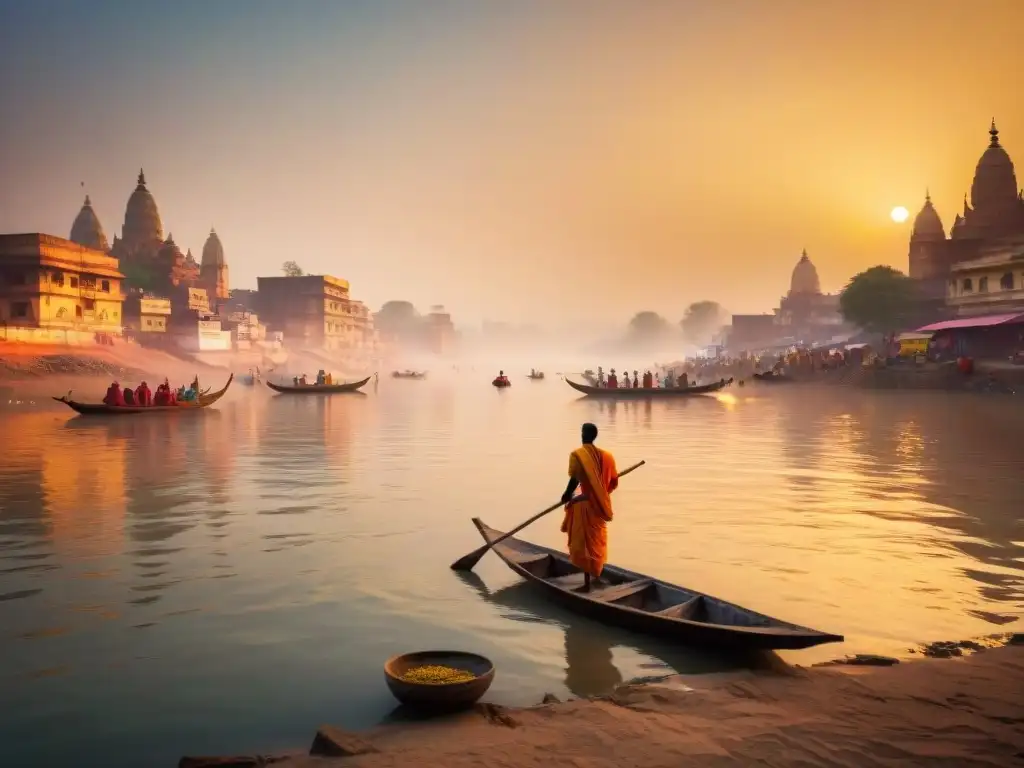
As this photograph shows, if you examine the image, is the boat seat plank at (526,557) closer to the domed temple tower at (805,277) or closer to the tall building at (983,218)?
the tall building at (983,218)

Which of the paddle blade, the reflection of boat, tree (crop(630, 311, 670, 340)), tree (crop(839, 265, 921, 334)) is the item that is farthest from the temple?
tree (crop(630, 311, 670, 340))

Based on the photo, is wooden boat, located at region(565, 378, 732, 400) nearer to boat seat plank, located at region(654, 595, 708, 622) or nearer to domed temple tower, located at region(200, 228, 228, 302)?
boat seat plank, located at region(654, 595, 708, 622)

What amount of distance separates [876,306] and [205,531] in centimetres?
5343

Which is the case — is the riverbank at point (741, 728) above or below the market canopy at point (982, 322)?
below

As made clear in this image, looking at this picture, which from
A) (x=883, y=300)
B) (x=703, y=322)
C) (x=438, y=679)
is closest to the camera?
(x=438, y=679)

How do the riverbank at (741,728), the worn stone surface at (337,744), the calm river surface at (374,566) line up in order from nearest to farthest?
the riverbank at (741,728), the worn stone surface at (337,744), the calm river surface at (374,566)

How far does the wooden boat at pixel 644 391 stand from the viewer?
4200 cm

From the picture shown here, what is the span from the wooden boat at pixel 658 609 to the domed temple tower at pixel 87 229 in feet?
267

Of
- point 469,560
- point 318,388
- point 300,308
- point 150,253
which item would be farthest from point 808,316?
point 469,560

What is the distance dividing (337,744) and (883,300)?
57.3 meters

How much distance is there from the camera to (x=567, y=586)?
7.91m

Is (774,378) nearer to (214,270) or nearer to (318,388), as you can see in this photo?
(318,388)

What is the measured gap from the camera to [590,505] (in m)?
7.45

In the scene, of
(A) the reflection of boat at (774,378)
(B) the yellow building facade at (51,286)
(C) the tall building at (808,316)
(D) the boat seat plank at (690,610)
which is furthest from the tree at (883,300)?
(D) the boat seat plank at (690,610)
